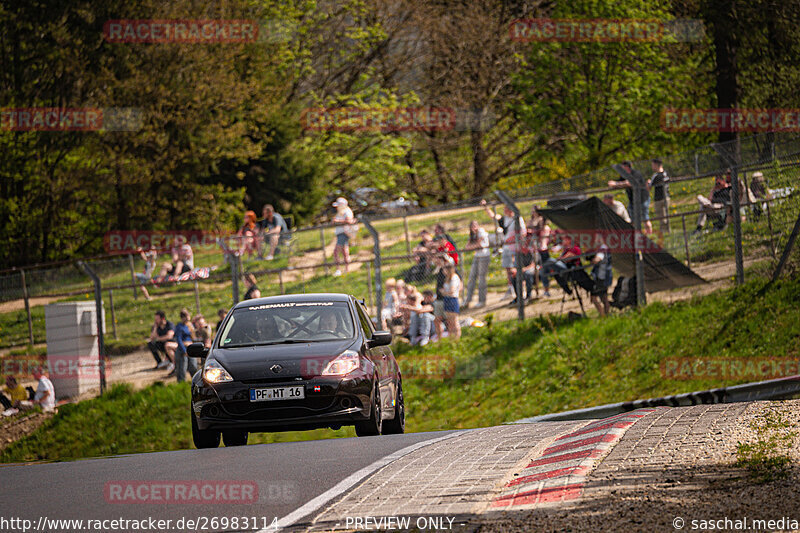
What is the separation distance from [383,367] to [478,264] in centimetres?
968

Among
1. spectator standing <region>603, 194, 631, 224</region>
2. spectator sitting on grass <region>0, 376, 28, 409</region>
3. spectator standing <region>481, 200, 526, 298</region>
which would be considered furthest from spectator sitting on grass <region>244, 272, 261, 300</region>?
spectator standing <region>603, 194, 631, 224</region>

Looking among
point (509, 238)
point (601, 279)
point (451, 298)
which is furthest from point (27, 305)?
point (601, 279)

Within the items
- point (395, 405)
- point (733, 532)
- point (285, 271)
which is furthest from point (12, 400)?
point (733, 532)

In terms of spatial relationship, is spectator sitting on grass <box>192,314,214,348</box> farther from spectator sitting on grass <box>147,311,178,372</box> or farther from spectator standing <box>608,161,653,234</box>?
spectator standing <box>608,161,653,234</box>

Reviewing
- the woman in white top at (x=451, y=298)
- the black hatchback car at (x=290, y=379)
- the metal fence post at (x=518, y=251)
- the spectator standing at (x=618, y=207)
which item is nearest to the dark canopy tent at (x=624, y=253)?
the spectator standing at (x=618, y=207)

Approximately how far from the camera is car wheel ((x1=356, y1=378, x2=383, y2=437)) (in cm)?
1213

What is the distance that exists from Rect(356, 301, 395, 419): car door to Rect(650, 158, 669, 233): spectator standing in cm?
795

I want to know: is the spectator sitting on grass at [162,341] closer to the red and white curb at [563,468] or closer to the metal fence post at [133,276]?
the metal fence post at [133,276]

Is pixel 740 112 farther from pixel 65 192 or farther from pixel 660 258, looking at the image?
pixel 65 192

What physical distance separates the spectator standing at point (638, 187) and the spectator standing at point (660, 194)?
0.45ft

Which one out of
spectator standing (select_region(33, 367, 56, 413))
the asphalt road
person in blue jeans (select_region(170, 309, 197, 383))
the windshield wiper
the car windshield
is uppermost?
the car windshield

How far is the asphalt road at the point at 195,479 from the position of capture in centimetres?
800

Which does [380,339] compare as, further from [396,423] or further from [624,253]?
[624,253]

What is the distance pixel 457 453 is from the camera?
9.92 m
